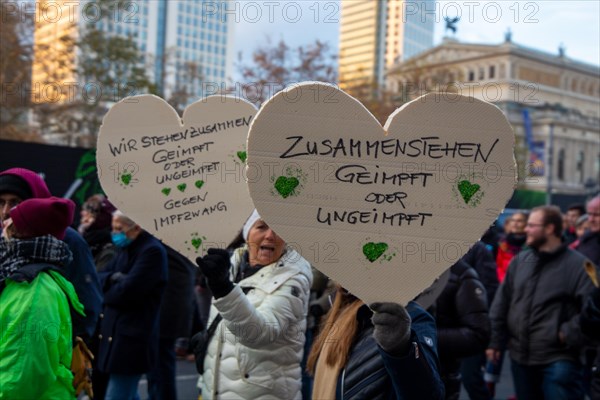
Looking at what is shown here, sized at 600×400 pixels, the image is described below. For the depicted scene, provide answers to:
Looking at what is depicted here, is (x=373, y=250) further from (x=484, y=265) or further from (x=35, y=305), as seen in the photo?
(x=484, y=265)

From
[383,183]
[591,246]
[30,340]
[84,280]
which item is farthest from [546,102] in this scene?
[30,340]

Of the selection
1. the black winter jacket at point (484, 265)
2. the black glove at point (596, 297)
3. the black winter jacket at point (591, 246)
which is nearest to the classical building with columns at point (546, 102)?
the black winter jacket at point (591, 246)

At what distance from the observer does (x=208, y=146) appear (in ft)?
13.2

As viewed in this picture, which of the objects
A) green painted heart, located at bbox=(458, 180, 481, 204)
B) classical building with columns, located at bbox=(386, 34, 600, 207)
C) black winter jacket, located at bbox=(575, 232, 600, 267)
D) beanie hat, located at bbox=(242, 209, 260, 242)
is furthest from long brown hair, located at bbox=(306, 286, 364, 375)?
classical building with columns, located at bbox=(386, 34, 600, 207)

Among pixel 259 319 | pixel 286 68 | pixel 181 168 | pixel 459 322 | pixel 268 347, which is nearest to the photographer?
pixel 259 319

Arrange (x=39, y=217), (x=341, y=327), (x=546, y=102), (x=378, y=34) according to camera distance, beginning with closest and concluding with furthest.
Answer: (x=341, y=327) < (x=39, y=217) < (x=546, y=102) < (x=378, y=34)

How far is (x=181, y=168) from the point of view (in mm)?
4008

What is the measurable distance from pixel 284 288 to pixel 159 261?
1969mm

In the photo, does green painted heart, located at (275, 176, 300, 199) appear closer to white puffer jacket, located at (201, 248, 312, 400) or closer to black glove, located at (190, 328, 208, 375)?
white puffer jacket, located at (201, 248, 312, 400)

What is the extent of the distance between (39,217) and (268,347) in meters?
1.15

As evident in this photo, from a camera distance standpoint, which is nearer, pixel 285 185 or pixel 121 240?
pixel 285 185

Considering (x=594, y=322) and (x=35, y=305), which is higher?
(x=35, y=305)

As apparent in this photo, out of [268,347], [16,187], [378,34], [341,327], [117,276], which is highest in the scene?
[378,34]

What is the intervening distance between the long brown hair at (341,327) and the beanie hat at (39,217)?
47.0 inches
